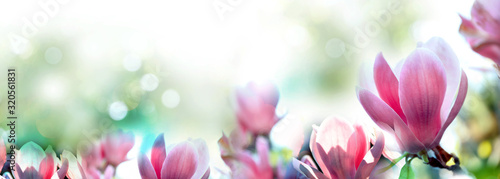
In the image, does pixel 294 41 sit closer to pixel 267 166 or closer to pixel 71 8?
pixel 71 8

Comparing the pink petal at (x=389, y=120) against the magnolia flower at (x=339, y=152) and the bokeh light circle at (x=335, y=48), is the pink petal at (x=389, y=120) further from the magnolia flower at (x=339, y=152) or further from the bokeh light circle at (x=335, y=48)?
the bokeh light circle at (x=335, y=48)

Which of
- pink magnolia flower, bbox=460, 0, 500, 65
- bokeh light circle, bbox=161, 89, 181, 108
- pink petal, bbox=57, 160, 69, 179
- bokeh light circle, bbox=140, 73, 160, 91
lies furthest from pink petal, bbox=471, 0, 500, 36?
bokeh light circle, bbox=140, 73, 160, 91

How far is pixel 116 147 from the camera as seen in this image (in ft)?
0.93

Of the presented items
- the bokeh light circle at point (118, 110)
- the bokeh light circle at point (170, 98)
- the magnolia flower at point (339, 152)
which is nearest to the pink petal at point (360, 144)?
the magnolia flower at point (339, 152)

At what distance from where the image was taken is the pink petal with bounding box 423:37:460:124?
142mm

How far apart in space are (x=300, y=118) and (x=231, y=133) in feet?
0.13

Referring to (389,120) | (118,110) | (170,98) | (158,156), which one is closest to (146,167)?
(158,156)

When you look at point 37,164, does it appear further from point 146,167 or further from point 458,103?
point 458,103

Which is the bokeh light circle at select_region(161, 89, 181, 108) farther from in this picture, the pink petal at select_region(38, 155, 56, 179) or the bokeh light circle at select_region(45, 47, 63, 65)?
the pink petal at select_region(38, 155, 56, 179)

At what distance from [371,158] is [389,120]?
0.7 inches

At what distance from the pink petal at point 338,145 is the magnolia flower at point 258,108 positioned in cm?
5

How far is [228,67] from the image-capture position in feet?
Result: 5.82

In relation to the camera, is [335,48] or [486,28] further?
[335,48]

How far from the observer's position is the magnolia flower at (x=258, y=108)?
0.65 ft
